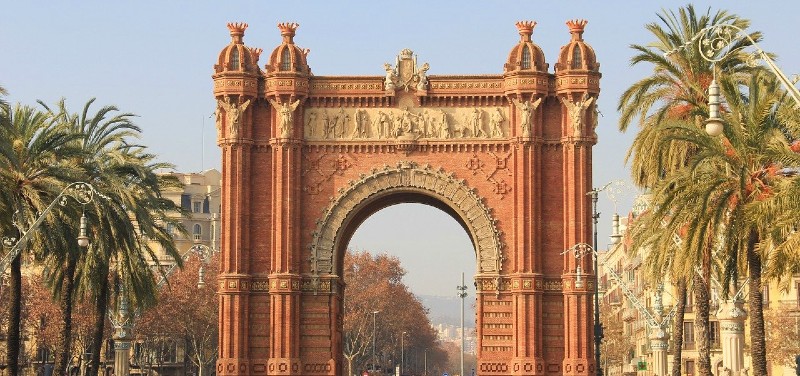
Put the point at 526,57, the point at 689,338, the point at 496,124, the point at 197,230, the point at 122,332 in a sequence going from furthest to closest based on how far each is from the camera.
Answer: the point at 197,230
the point at 689,338
the point at 496,124
the point at 526,57
the point at 122,332

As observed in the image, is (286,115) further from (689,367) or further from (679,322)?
(689,367)

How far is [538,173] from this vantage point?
59.3 meters

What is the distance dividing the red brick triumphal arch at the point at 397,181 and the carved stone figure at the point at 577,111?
2.2 inches

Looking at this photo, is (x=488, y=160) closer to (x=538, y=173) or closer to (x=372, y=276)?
(x=538, y=173)

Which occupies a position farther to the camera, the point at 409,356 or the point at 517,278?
the point at 409,356

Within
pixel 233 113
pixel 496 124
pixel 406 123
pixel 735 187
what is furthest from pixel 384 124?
pixel 735 187

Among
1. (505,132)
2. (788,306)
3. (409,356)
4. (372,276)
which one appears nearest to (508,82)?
(505,132)

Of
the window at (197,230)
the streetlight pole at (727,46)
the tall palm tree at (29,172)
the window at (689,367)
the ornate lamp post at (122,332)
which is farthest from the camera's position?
the window at (197,230)

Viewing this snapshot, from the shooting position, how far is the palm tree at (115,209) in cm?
5056

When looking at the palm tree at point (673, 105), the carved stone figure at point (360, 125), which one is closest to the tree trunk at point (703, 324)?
the palm tree at point (673, 105)

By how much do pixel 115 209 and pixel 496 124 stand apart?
16.6 meters

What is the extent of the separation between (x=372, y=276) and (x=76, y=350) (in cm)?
4175

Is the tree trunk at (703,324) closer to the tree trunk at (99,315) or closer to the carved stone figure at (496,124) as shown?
the carved stone figure at (496,124)

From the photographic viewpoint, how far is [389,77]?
60062 mm
